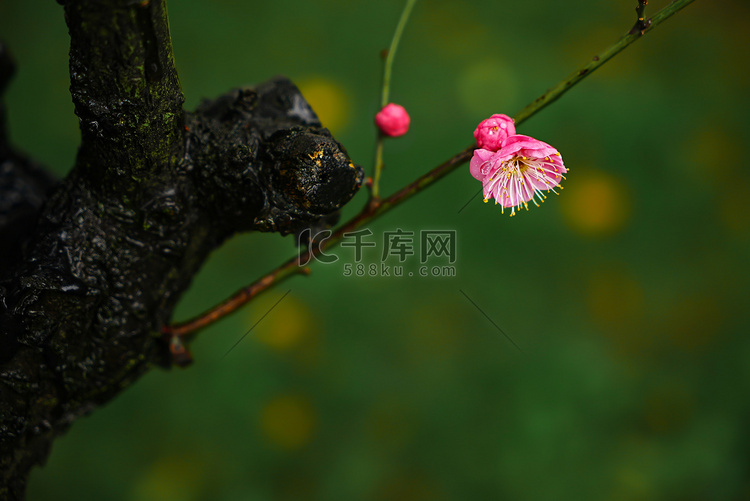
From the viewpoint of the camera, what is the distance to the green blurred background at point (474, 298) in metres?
0.86

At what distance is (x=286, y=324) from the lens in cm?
92

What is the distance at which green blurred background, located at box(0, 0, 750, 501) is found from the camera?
33.9 inches

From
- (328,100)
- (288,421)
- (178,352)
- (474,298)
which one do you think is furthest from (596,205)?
(178,352)

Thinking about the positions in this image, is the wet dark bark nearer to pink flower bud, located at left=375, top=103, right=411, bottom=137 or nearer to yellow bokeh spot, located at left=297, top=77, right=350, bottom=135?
pink flower bud, located at left=375, top=103, right=411, bottom=137

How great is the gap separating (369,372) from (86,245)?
21.8 inches

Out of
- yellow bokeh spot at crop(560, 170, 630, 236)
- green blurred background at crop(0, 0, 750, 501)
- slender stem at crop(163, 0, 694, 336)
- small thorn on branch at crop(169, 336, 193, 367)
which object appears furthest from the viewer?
yellow bokeh spot at crop(560, 170, 630, 236)

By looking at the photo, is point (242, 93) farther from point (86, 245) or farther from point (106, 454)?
point (106, 454)

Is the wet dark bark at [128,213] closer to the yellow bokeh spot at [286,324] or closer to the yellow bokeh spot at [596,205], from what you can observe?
the yellow bokeh spot at [286,324]

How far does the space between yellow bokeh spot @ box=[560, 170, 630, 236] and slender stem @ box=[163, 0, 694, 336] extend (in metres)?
0.58

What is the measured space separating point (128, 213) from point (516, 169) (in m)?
0.26

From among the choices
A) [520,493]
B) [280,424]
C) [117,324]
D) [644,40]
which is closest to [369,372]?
[280,424]

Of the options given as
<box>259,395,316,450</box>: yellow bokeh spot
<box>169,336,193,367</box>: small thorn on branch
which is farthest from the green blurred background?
<box>169,336,193,367</box>: small thorn on branch

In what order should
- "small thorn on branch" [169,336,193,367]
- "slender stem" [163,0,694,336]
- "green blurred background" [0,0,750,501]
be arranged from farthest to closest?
1. "green blurred background" [0,0,750,501]
2. "small thorn on branch" [169,336,193,367]
3. "slender stem" [163,0,694,336]

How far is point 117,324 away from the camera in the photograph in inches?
16.7
